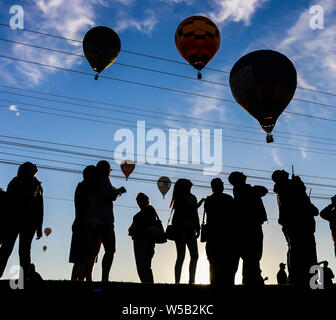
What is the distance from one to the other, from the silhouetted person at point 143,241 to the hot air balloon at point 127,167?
17182mm

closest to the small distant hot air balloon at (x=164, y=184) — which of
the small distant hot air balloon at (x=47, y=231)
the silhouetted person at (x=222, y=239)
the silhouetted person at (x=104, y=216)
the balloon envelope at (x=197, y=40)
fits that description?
the balloon envelope at (x=197, y=40)

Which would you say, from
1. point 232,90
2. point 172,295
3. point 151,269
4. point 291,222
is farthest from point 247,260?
point 232,90

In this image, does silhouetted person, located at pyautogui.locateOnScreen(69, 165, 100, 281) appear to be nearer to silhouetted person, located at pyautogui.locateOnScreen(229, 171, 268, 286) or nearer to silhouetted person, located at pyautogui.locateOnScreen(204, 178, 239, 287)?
silhouetted person, located at pyautogui.locateOnScreen(204, 178, 239, 287)

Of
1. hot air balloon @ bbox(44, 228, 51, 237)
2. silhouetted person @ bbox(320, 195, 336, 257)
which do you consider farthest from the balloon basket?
hot air balloon @ bbox(44, 228, 51, 237)

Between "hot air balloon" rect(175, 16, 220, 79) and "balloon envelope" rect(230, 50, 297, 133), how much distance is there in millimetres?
2174

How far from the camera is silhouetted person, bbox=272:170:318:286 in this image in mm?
6516

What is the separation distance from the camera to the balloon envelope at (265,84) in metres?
13.3

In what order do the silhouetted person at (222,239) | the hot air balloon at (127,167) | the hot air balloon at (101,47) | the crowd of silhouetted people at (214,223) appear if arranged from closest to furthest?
the silhouetted person at (222,239) → the crowd of silhouetted people at (214,223) → the hot air balloon at (101,47) → the hot air balloon at (127,167)

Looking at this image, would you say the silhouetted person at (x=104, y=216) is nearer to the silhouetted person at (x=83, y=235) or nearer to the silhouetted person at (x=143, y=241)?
the silhouetted person at (x=83, y=235)

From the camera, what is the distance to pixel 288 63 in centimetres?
1384

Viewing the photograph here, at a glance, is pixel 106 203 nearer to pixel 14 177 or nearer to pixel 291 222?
pixel 14 177

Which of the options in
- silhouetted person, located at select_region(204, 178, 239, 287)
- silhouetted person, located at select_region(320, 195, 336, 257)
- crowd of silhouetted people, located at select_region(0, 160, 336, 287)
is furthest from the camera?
silhouetted person, located at select_region(320, 195, 336, 257)
